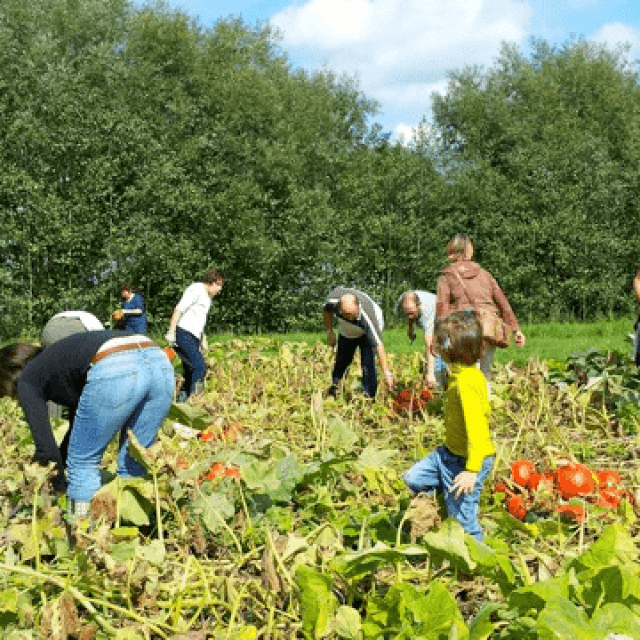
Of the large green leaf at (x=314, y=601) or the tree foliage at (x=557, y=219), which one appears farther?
the tree foliage at (x=557, y=219)

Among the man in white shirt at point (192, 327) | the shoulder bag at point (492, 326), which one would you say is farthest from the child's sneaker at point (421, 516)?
the man in white shirt at point (192, 327)

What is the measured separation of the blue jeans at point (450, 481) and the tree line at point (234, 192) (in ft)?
60.5

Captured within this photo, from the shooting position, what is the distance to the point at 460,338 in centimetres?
379

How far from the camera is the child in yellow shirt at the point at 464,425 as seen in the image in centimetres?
373

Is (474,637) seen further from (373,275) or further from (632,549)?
(373,275)

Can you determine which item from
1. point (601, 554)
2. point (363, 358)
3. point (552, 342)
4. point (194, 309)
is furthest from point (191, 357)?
point (552, 342)

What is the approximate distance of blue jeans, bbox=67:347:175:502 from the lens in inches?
151

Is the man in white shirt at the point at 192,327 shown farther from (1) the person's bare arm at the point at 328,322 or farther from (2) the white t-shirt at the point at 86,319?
(2) the white t-shirt at the point at 86,319

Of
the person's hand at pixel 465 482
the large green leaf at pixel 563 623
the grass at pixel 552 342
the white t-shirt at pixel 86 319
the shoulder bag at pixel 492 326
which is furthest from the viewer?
the grass at pixel 552 342

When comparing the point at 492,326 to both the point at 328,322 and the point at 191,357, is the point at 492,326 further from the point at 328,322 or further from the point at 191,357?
the point at 191,357

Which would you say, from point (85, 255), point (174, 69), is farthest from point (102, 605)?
point (174, 69)

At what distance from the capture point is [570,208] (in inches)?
1052

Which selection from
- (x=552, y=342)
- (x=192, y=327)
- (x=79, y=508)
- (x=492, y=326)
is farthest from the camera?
(x=552, y=342)

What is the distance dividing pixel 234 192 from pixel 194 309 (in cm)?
1640
